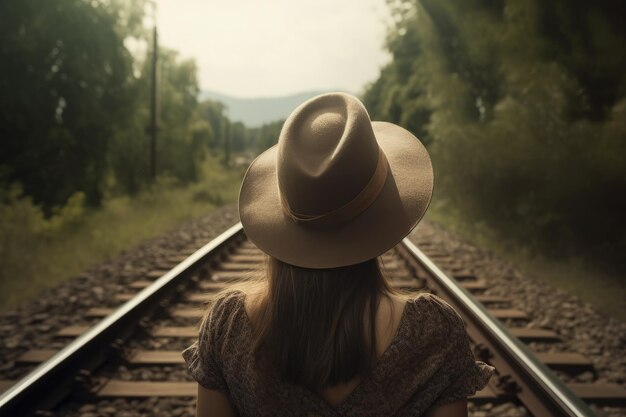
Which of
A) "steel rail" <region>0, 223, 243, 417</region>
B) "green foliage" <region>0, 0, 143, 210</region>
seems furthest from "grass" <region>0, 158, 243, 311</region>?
"steel rail" <region>0, 223, 243, 417</region>

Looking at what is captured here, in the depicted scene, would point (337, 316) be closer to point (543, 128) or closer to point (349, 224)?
point (349, 224)

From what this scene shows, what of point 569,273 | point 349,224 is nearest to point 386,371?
point 349,224

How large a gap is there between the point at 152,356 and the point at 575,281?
5181 millimetres

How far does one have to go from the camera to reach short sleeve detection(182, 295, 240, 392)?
1344 mm

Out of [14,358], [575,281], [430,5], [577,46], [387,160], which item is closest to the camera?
[387,160]

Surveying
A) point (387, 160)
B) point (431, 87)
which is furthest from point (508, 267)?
point (431, 87)

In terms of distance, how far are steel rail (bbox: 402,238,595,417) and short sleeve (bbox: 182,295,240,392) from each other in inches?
72.8

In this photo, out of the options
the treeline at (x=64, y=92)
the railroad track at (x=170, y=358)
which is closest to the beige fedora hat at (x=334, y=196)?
the railroad track at (x=170, y=358)

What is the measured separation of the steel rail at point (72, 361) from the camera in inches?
107

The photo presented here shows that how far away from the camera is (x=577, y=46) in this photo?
7.82 metres

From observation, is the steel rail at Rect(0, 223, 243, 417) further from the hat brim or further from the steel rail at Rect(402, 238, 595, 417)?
the steel rail at Rect(402, 238, 595, 417)

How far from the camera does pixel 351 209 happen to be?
1.26m

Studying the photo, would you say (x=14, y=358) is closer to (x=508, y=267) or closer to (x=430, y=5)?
(x=508, y=267)

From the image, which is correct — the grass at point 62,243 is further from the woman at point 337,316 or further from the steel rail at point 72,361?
the woman at point 337,316
